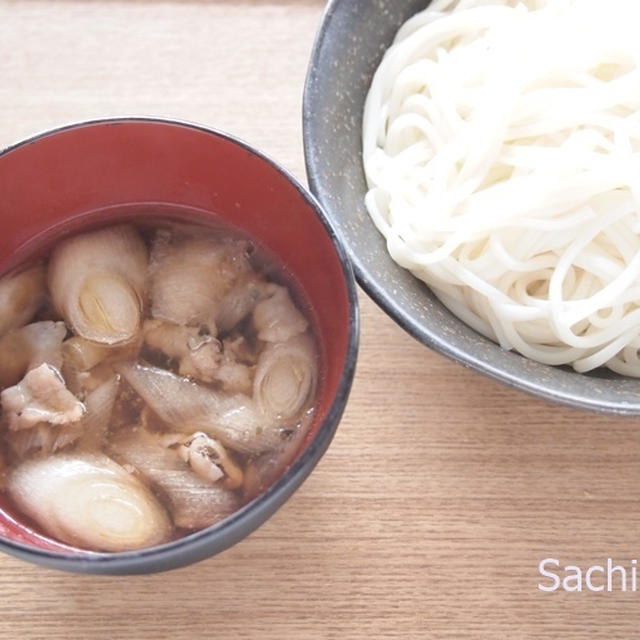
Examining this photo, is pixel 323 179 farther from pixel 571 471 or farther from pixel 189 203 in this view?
pixel 571 471

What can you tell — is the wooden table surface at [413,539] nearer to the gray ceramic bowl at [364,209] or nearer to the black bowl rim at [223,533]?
the gray ceramic bowl at [364,209]

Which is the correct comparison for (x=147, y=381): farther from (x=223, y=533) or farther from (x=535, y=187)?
(x=535, y=187)

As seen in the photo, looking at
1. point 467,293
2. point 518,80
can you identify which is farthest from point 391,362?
point 518,80

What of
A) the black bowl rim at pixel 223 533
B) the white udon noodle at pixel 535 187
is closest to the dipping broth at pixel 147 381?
the black bowl rim at pixel 223 533

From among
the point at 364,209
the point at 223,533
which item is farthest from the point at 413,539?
the point at 364,209

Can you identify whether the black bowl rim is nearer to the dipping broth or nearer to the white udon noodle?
the dipping broth
